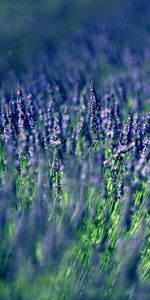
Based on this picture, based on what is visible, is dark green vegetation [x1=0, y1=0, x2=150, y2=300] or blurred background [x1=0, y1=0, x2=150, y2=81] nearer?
dark green vegetation [x1=0, y1=0, x2=150, y2=300]

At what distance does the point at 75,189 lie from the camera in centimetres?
377

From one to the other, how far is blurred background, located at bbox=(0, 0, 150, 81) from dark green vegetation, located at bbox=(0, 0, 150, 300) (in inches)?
43.6

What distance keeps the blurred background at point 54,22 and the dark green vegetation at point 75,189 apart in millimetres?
1108

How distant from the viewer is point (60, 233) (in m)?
3.46

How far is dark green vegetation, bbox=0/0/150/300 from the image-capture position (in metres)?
3.29

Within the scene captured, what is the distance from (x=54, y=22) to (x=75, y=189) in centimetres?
470

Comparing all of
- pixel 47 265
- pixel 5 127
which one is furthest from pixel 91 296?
pixel 5 127

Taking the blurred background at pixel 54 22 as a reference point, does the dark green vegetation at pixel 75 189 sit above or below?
below

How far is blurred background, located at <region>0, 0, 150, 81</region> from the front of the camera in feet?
22.6

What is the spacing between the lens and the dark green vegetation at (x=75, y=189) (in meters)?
3.29

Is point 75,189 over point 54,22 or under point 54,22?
under

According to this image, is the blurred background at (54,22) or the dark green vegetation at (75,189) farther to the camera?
the blurred background at (54,22)

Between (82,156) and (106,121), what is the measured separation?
556 millimetres

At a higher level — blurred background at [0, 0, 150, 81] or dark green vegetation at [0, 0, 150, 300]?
blurred background at [0, 0, 150, 81]
